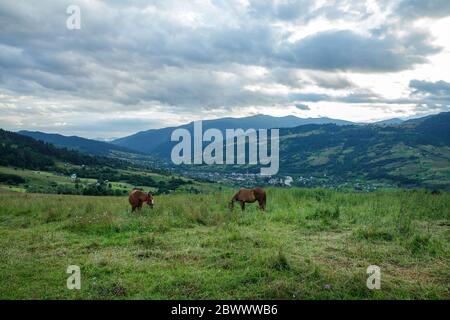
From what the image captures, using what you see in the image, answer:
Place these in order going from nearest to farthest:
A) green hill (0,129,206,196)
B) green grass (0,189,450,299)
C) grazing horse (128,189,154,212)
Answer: green grass (0,189,450,299) < grazing horse (128,189,154,212) < green hill (0,129,206,196)

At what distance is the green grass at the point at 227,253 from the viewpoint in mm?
7578

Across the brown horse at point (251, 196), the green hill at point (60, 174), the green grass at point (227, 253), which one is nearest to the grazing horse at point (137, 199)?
the green grass at point (227, 253)

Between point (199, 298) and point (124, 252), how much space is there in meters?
4.08

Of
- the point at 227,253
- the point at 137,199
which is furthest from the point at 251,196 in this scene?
the point at 227,253

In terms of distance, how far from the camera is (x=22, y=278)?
8484mm

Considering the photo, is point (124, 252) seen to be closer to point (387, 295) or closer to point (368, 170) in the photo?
point (387, 295)

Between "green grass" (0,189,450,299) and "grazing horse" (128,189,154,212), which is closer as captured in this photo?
"green grass" (0,189,450,299)

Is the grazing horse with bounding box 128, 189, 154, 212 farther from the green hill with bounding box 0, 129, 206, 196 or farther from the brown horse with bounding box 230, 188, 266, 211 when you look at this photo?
the green hill with bounding box 0, 129, 206, 196

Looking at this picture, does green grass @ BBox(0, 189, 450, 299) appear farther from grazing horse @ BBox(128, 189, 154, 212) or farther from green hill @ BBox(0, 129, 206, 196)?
green hill @ BBox(0, 129, 206, 196)

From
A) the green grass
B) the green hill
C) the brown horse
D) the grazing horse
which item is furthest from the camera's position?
the green hill

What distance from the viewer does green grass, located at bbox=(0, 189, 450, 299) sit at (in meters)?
7.58

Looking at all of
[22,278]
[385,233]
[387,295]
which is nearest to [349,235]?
[385,233]

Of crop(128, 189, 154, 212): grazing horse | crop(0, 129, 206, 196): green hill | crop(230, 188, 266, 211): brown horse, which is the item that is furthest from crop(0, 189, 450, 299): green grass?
crop(0, 129, 206, 196): green hill

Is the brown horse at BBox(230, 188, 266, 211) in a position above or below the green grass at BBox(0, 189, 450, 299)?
above
